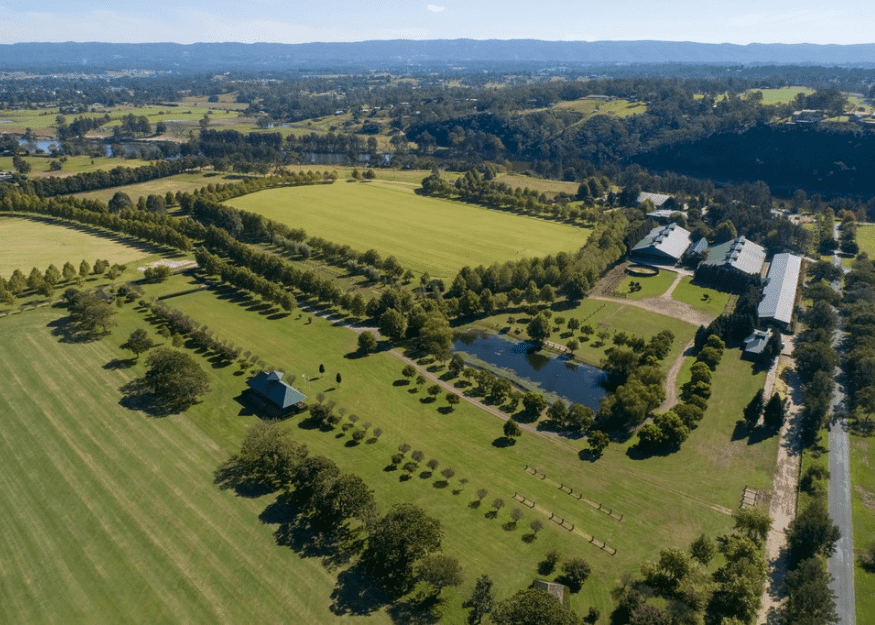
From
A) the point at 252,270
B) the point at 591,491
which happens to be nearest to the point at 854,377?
the point at 591,491

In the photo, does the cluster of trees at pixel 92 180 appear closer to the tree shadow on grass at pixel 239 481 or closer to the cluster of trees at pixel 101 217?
the cluster of trees at pixel 101 217

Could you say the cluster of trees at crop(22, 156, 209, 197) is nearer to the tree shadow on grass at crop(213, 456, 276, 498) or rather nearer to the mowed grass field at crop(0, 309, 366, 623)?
the mowed grass field at crop(0, 309, 366, 623)

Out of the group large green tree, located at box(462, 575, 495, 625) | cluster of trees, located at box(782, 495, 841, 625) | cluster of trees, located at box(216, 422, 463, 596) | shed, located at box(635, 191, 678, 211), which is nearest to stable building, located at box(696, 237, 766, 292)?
shed, located at box(635, 191, 678, 211)

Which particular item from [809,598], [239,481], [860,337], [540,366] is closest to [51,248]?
[239,481]

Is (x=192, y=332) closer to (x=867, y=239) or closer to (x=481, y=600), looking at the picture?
(x=481, y=600)

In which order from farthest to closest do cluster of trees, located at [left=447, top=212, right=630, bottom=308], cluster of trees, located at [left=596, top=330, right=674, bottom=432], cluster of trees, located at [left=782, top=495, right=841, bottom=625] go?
1. cluster of trees, located at [left=447, top=212, right=630, bottom=308]
2. cluster of trees, located at [left=596, top=330, right=674, bottom=432]
3. cluster of trees, located at [left=782, top=495, right=841, bottom=625]
